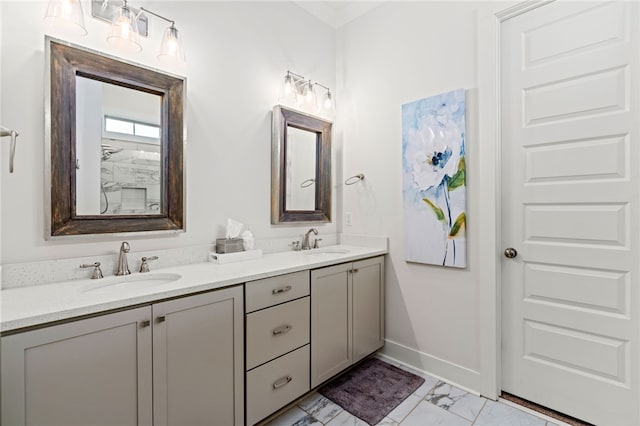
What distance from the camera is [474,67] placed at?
1.99m

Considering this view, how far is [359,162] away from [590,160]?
1500 millimetres

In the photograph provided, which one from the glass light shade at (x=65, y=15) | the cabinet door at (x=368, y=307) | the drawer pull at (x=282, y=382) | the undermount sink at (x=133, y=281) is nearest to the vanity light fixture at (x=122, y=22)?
the glass light shade at (x=65, y=15)

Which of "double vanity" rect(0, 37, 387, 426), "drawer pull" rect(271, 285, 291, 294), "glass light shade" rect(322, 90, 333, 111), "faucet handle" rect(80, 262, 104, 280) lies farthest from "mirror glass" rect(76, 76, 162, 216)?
"glass light shade" rect(322, 90, 333, 111)

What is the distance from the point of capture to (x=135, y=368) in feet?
3.93

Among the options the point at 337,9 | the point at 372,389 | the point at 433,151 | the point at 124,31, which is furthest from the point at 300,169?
the point at 372,389

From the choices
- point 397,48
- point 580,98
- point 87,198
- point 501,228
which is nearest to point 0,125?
point 87,198

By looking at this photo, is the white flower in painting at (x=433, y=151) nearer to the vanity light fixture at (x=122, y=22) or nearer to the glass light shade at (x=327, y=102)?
the glass light shade at (x=327, y=102)

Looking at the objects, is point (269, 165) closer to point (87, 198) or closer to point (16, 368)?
point (87, 198)

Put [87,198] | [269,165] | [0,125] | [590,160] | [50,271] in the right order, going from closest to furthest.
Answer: [0,125], [50,271], [87,198], [590,160], [269,165]

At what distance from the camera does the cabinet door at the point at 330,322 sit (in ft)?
6.25

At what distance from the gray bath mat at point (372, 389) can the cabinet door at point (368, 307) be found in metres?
0.13

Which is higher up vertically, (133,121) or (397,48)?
(397,48)

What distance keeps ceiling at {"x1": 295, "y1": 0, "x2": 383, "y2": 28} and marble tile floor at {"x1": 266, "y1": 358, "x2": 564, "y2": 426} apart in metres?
2.91

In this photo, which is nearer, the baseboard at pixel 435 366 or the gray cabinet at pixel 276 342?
the gray cabinet at pixel 276 342
